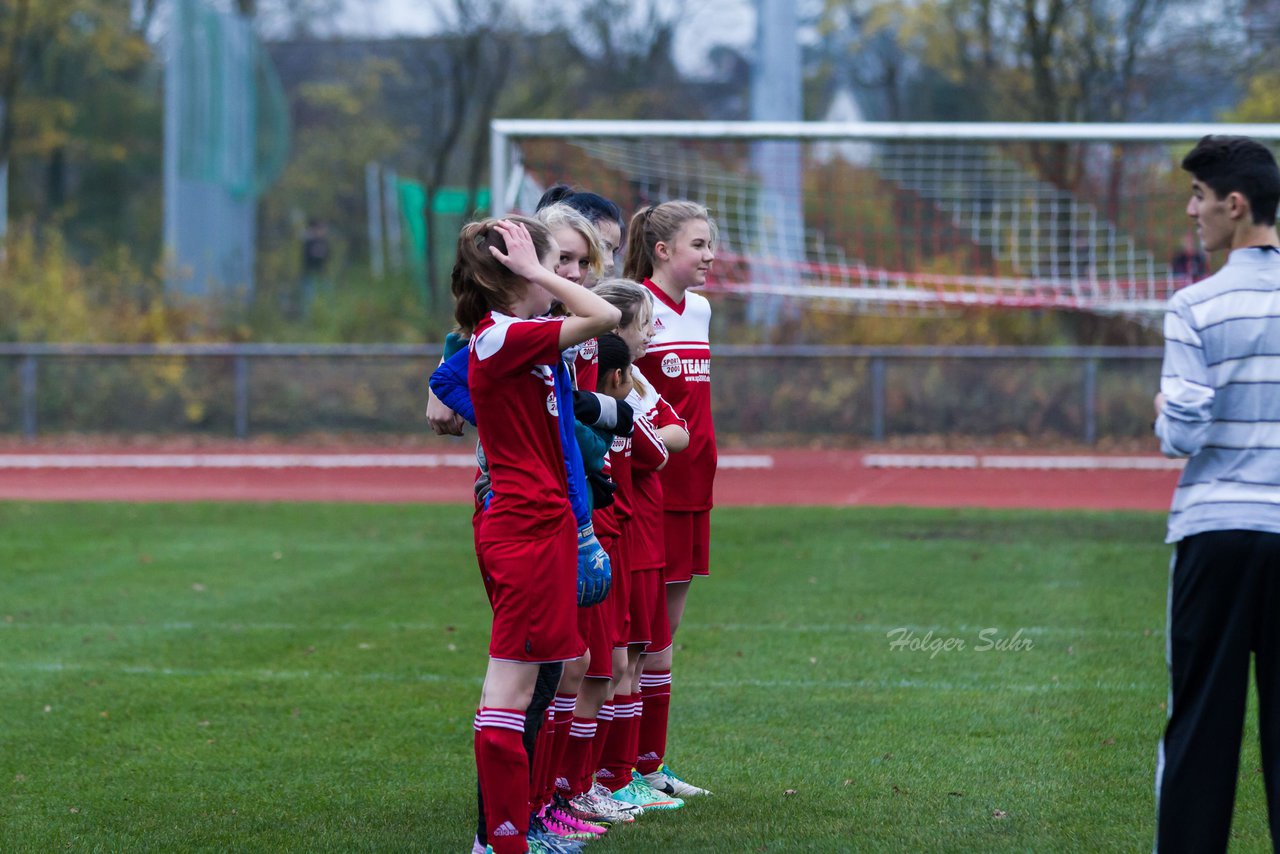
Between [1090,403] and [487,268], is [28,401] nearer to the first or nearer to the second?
[1090,403]

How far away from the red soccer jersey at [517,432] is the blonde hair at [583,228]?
62 centimetres

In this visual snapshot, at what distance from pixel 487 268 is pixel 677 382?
120 cm

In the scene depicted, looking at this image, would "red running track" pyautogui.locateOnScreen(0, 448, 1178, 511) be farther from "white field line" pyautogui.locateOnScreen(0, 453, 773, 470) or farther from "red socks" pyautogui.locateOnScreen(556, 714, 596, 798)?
"red socks" pyautogui.locateOnScreen(556, 714, 596, 798)

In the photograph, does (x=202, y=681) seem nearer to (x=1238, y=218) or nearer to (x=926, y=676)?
(x=926, y=676)

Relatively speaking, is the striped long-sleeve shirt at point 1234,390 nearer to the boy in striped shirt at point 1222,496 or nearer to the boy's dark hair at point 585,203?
the boy in striped shirt at point 1222,496

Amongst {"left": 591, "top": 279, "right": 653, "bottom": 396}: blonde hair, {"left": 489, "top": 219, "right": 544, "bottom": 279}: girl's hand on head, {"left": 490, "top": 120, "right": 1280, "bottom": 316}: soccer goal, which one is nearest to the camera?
{"left": 489, "top": 219, "right": 544, "bottom": 279}: girl's hand on head

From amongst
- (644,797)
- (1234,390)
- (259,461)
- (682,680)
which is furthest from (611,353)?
(259,461)

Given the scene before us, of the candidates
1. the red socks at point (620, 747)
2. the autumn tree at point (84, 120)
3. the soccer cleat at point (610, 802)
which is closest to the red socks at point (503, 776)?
the soccer cleat at point (610, 802)

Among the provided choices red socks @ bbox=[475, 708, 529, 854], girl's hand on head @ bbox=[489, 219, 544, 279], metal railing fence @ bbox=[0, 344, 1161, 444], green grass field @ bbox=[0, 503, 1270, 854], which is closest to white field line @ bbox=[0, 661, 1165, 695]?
green grass field @ bbox=[0, 503, 1270, 854]

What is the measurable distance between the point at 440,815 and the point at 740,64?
31.4 metres

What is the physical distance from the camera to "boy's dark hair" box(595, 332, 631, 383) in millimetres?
4430

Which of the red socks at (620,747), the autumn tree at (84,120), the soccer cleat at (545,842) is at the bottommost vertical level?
the soccer cleat at (545,842)

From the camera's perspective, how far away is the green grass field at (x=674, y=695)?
4.73 meters

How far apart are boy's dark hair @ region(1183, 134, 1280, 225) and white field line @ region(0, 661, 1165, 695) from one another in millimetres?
3452
